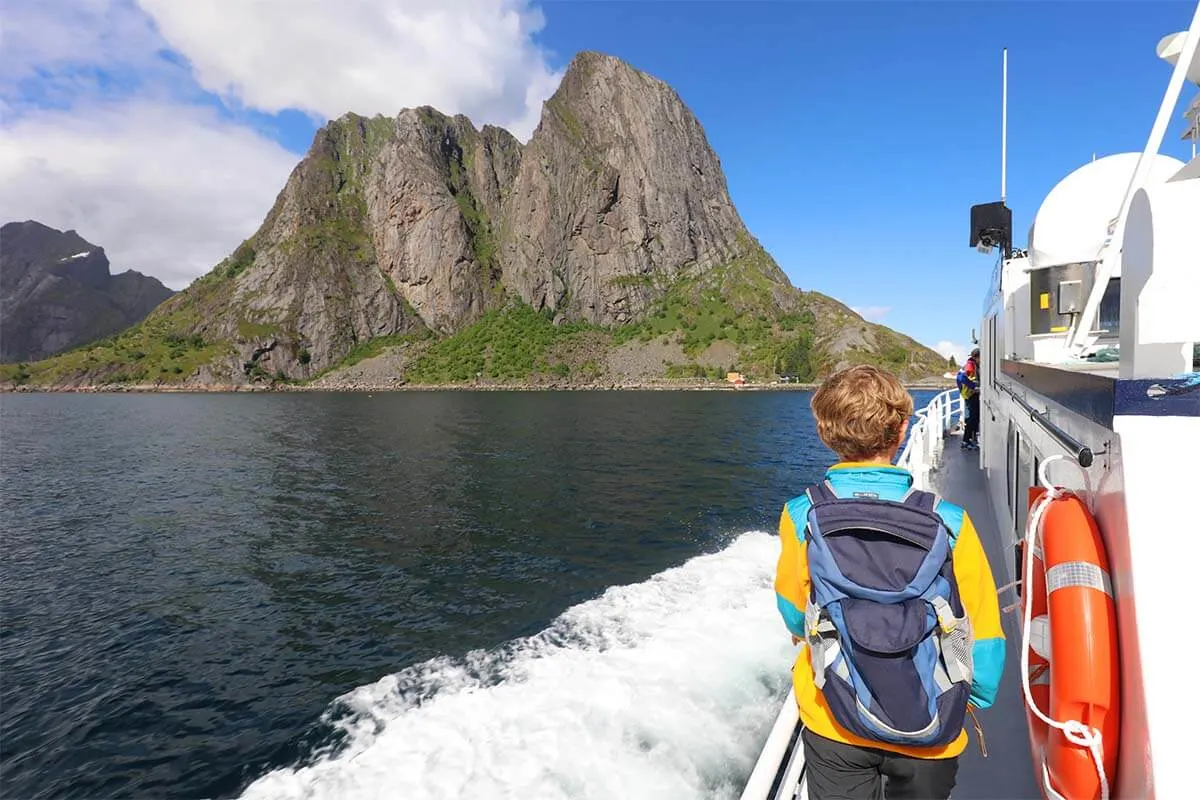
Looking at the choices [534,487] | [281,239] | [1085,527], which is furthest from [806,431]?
[281,239]

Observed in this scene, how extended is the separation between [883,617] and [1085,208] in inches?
351

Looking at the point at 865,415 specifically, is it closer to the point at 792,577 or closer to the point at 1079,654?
the point at 792,577

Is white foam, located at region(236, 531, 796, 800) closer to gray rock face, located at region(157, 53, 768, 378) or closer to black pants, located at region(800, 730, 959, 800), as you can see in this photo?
black pants, located at region(800, 730, 959, 800)

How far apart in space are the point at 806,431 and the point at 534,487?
2656 cm

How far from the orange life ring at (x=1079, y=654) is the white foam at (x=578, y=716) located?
13.0ft

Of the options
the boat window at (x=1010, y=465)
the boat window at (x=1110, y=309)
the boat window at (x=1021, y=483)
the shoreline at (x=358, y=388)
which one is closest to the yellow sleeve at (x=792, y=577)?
the boat window at (x=1021, y=483)

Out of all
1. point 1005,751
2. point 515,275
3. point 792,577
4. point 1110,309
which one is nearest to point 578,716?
point 1005,751

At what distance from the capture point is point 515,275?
601 feet

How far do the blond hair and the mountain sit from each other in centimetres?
15071

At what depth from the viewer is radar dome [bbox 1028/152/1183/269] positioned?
25.5ft

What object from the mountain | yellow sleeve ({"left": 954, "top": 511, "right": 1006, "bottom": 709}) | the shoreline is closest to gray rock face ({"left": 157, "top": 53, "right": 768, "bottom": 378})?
the mountain

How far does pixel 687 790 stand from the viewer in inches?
212

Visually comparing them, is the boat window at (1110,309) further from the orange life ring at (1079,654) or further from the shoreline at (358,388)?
the shoreline at (358,388)

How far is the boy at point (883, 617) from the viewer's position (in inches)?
75.2
